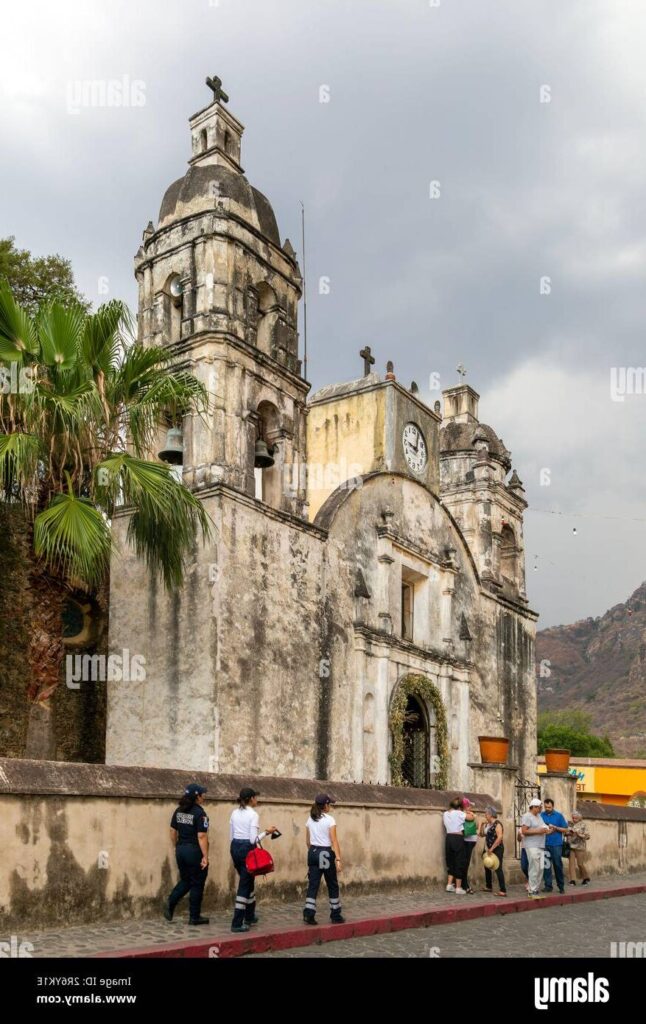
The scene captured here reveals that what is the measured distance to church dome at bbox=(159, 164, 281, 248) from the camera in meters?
18.7

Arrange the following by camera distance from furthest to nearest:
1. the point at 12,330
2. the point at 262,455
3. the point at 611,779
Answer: the point at 611,779 < the point at 262,455 < the point at 12,330

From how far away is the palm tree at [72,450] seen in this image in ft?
42.8

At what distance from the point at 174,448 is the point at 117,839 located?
29.0 ft

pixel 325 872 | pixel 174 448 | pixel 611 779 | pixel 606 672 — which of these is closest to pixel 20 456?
pixel 174 448

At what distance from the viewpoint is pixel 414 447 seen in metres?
23.7

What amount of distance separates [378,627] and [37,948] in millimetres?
12697

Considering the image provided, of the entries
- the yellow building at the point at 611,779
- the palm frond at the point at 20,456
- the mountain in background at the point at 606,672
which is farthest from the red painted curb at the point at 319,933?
the mountain in background at the point at 606,672

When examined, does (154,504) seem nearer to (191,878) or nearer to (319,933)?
(191,878)

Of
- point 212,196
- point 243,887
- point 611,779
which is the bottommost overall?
point 611,779

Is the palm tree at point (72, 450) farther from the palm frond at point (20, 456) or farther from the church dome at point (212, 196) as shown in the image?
the church dome at point (212, 196)

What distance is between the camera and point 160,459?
18.2 meters

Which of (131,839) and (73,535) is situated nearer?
(131,839)

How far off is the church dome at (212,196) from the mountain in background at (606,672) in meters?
65.8

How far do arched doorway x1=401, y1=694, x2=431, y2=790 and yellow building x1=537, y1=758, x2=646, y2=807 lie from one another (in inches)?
1036
